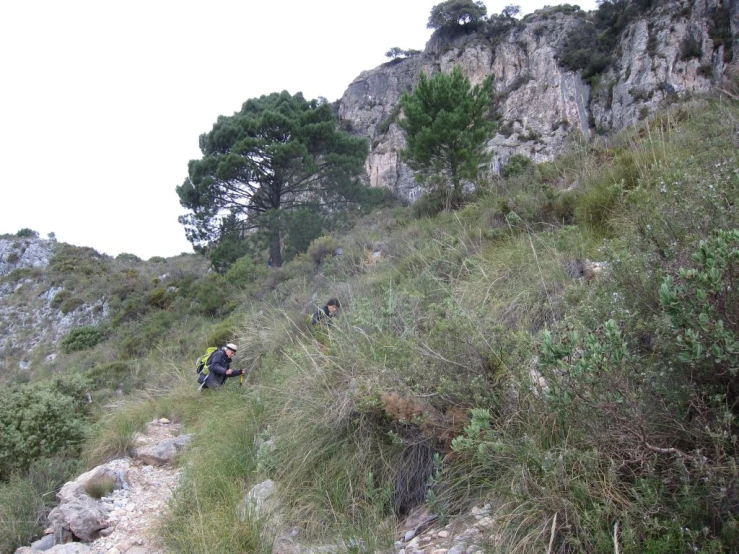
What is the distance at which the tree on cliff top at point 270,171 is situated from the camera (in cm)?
1772

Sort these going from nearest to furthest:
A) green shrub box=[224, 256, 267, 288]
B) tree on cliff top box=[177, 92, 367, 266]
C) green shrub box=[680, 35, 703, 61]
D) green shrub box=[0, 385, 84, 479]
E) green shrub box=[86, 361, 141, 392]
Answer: green shrub box=[0, 385, 84, 479] → green shrub box=[86, 361, 141, 392] → green shrub box=[224, 256, 267, 288] → tree on cliff top box=[177, 92, 367, 266] → green shrub box=[680, 35, 703, 61]

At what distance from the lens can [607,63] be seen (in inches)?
1129

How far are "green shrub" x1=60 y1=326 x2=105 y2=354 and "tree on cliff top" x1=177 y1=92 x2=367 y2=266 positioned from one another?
575 centimetres

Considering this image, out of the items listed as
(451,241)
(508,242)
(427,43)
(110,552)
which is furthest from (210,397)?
(427,43)

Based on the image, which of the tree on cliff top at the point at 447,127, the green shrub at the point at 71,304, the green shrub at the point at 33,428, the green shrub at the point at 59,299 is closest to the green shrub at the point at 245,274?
the tree on cliff top at the point at 447,127

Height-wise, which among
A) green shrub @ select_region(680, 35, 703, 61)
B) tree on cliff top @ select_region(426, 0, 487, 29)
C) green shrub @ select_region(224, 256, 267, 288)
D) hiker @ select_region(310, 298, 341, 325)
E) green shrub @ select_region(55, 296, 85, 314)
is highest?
tree on cliff top @ select_region(426, 0, 487, 29)

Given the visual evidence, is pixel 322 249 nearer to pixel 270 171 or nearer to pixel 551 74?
pixel 270 171

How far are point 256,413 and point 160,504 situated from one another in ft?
3.18

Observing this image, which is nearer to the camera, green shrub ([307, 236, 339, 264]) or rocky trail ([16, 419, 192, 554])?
rocky trail ([16, 419, 192, 554])

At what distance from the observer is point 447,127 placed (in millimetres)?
12414

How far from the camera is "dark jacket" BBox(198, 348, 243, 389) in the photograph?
19.5ft

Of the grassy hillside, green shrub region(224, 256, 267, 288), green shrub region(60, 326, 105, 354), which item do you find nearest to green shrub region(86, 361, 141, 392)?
green shrub region(224, 256, 267, 288)

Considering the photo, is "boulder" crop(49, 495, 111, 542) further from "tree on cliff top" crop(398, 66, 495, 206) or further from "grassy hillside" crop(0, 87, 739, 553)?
"tree on cliff top" crop(398, 66, 495, 206)

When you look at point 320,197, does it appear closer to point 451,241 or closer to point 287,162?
point 287,162
